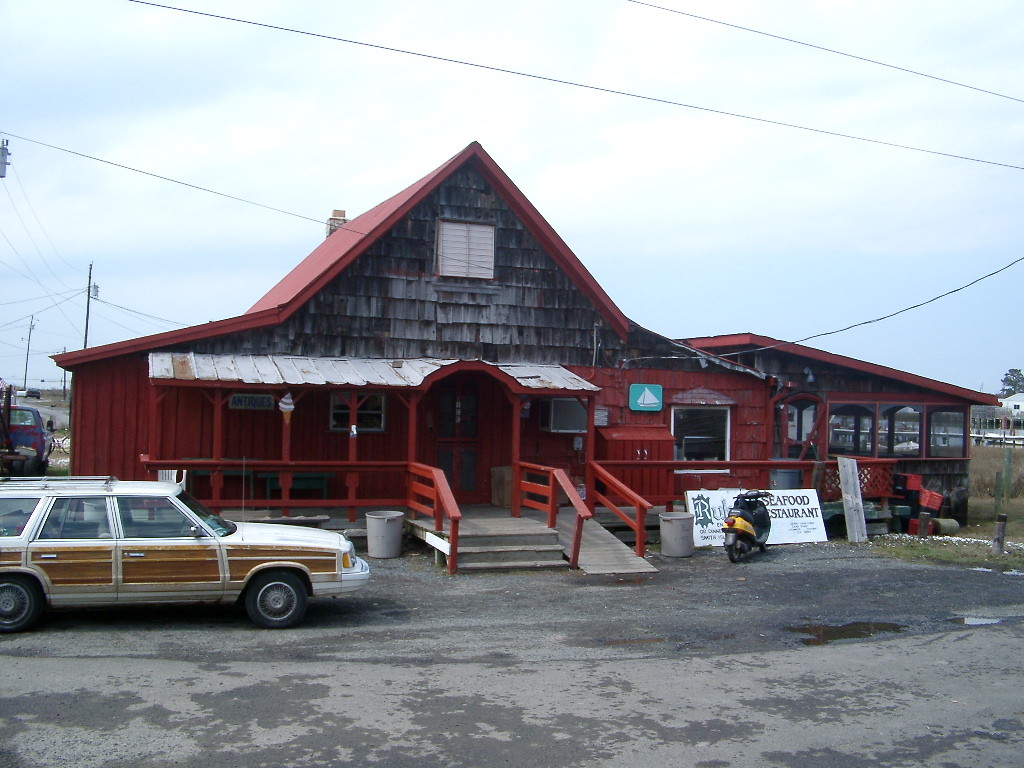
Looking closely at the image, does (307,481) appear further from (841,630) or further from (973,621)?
(973,621)

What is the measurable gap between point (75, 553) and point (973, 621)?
9850mm

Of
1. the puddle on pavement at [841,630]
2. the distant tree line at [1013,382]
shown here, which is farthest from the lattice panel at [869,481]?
the distant tree line at [1013,382]

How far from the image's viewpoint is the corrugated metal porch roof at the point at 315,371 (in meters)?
14.0

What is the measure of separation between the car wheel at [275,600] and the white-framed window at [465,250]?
8489mm

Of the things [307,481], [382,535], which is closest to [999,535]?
[382,535]

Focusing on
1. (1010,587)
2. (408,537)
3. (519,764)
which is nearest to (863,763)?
(519,764)

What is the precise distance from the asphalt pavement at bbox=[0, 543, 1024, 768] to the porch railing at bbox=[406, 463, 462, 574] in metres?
→ 0.78

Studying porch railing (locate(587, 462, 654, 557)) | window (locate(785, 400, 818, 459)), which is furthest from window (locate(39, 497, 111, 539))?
window (locate(785, 400, 818, 459))

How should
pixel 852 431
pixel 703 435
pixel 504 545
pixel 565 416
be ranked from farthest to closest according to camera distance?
pixel 852 431, pixel 703 435, pixel 565 416, pixel 504 545

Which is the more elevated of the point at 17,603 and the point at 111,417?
the point at 111,417

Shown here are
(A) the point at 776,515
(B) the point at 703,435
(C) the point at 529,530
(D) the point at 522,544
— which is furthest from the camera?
(B) the point at 703,435

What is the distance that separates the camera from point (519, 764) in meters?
5.74

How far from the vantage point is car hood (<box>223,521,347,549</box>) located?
9.53 metres

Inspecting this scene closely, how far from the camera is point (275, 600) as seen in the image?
941cm
